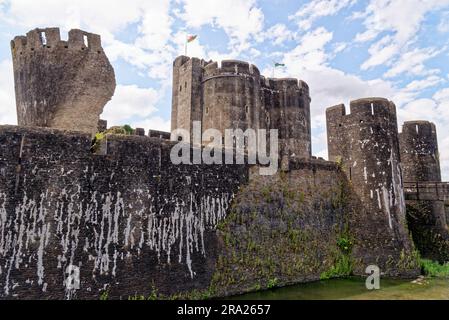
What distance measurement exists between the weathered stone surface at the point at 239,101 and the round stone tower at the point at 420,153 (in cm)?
552

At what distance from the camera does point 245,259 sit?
32.8 feet

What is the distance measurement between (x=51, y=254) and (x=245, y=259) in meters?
5.19

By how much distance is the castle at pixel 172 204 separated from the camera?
23.6ft

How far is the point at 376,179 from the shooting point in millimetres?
12672

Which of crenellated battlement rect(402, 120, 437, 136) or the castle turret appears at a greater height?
the castle turret

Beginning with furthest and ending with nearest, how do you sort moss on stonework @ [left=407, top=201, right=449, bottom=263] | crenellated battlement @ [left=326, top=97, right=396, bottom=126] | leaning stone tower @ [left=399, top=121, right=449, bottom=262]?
leaning stone tower @ [left=399, top=121, right=449, bottom=262] → moss on stonework @ [left=407, top=201, right=449, bottom=263] → crenellated battlement @ [left=326, top=97, right=396, bottom=126]

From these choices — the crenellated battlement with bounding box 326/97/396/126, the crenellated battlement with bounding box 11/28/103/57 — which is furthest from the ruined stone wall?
the crenellated battlement with bounding box 326/97/396/126

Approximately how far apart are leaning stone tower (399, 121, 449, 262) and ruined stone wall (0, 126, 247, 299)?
34.9 ft

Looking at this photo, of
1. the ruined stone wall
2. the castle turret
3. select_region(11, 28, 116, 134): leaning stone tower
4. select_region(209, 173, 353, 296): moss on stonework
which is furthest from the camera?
the castle turret

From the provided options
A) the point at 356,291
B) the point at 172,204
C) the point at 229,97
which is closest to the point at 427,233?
the point at 356,291

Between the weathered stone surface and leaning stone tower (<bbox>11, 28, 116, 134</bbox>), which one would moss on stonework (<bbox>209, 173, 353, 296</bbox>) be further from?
the weathered stone surface

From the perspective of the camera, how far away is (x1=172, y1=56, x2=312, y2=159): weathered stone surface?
58.8ft

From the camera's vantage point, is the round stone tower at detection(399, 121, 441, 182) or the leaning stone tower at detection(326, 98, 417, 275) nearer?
the leaning stone tower at detection(326, 98, 417, 275)
